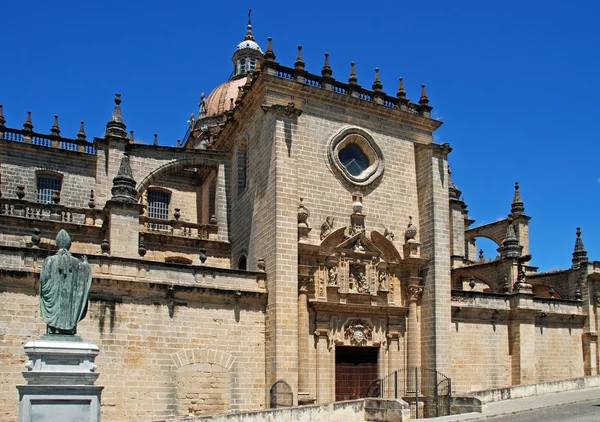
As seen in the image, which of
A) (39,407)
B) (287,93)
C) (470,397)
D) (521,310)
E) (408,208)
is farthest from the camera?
(521,310)

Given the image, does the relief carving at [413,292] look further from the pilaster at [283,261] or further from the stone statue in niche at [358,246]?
the pilaster at [283,261]

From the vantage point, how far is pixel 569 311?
95.1 ft

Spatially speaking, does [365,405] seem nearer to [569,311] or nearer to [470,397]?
[470,397]

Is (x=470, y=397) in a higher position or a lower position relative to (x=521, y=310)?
lower

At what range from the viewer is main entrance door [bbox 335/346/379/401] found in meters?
21.6

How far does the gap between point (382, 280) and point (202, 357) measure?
23.3 feet

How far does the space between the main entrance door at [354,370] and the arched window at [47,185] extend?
13157mm

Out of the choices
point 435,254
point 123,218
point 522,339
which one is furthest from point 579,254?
point 123,218

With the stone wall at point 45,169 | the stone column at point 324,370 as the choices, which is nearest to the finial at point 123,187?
the stone wall at point 45,169

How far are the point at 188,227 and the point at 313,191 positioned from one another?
5.49 meters

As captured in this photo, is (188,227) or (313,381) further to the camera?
(188,227)

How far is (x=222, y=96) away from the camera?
4200 centimetres

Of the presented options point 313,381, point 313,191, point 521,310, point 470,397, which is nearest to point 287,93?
point 313,191

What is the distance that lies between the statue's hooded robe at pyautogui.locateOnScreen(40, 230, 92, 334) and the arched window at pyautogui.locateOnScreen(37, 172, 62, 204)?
15469 millimetres
